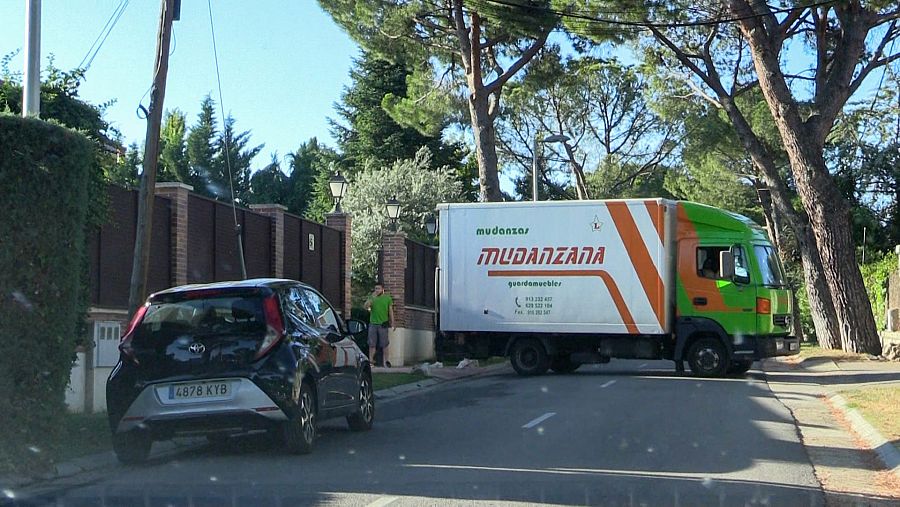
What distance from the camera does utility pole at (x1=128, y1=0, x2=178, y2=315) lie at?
1269 cm

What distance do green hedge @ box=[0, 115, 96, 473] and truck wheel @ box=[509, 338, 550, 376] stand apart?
41.5 feet

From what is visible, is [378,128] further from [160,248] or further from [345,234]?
[160,248]

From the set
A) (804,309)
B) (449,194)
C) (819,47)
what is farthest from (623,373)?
(804,309)

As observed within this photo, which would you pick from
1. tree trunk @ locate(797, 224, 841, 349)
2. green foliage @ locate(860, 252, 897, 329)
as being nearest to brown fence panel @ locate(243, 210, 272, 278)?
tree trunk @ locate(797, 224, 841, 349)

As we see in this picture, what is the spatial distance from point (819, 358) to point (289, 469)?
59.5 feet

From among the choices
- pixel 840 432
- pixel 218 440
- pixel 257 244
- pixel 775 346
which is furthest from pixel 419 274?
pixel 840 432

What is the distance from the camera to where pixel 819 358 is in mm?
24469

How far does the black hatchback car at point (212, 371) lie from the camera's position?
9.62 meters

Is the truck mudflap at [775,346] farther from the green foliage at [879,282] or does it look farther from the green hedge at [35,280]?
the green hedge at [35,280]

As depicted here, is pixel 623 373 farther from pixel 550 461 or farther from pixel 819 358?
pixel 550 461

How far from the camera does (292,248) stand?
2205cm

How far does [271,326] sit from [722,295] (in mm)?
11782

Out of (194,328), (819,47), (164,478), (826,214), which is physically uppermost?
(819,47)

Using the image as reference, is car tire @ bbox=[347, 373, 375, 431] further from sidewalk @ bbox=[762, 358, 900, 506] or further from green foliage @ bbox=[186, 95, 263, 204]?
green foliage @ bbox=[186, 95, 263, 204]
